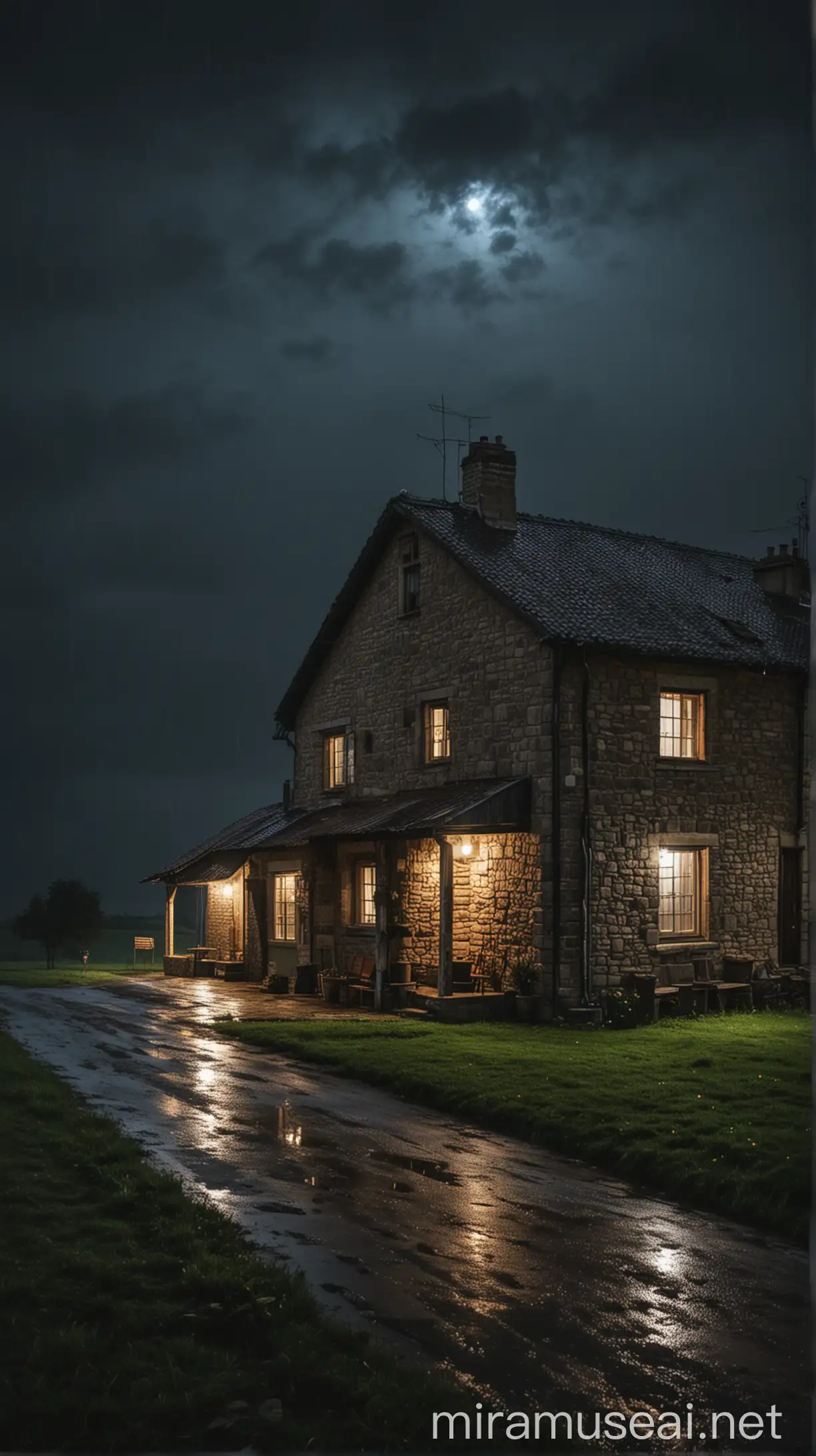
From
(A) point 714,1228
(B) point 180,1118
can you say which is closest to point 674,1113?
(A) point 714,1228

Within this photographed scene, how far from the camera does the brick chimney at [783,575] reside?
27.1 metres

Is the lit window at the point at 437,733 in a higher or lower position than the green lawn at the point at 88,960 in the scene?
higher

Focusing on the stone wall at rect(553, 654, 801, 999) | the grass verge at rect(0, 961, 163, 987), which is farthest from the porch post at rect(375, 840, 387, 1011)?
the grass verge at rect(0, 961, 163, 987)

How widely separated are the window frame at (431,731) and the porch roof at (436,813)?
636 mm

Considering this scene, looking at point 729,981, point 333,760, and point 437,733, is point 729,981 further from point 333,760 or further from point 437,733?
point 333,760

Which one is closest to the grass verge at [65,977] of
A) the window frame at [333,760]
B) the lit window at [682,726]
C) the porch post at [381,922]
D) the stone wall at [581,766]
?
the window frame at [333,760]

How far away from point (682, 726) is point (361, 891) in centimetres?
751

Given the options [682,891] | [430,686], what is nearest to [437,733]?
[430,686]

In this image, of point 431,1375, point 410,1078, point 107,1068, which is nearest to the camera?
point 431,1375

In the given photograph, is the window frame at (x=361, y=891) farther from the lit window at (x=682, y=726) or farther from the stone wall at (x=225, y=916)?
the lit window at (x=682, y=726)

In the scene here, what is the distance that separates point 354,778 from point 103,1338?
21.0 meters

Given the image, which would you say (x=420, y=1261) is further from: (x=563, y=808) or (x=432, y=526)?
(x=432, y=526)

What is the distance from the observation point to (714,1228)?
27.5 ft

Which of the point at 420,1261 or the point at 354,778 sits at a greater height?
the point at 354,778
